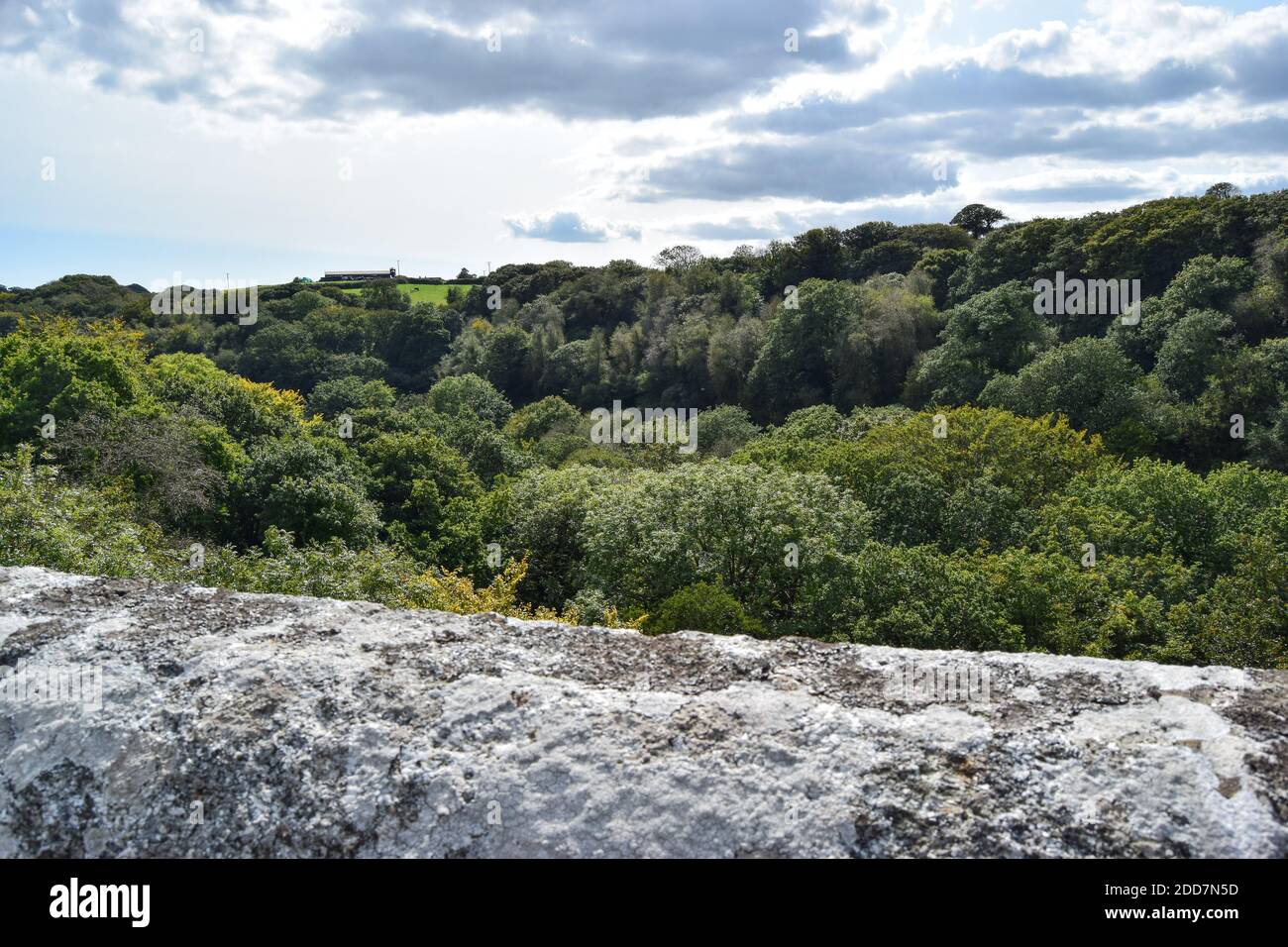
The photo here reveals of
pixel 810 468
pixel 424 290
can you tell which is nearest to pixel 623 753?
pixel 810 468

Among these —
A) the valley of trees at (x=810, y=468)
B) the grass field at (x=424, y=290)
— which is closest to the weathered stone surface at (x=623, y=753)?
the valley of trees at (x=810, y=468)

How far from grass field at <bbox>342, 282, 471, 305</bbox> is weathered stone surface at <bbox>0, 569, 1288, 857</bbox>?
97.5 meters

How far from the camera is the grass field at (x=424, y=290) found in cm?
10094

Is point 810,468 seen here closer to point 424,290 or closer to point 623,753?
point 623,753

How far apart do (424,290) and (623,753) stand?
10764cm

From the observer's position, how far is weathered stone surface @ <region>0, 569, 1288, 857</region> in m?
3.75

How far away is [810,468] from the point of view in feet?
98.1

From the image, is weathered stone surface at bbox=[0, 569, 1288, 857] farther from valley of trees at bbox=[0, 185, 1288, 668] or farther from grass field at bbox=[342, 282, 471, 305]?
grass field at bbox=[342, 282, 471, 305]

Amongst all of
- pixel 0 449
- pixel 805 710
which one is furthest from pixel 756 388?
pixel 805 710

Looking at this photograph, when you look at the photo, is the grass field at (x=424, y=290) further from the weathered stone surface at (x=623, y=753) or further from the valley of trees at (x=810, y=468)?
the weathered stone surface at (x=623, y=753)

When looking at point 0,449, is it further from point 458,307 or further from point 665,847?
point 458,307

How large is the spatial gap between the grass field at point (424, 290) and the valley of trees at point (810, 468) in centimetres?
3482

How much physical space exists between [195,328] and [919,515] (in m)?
73.5

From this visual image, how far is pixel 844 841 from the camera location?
3730 mm
